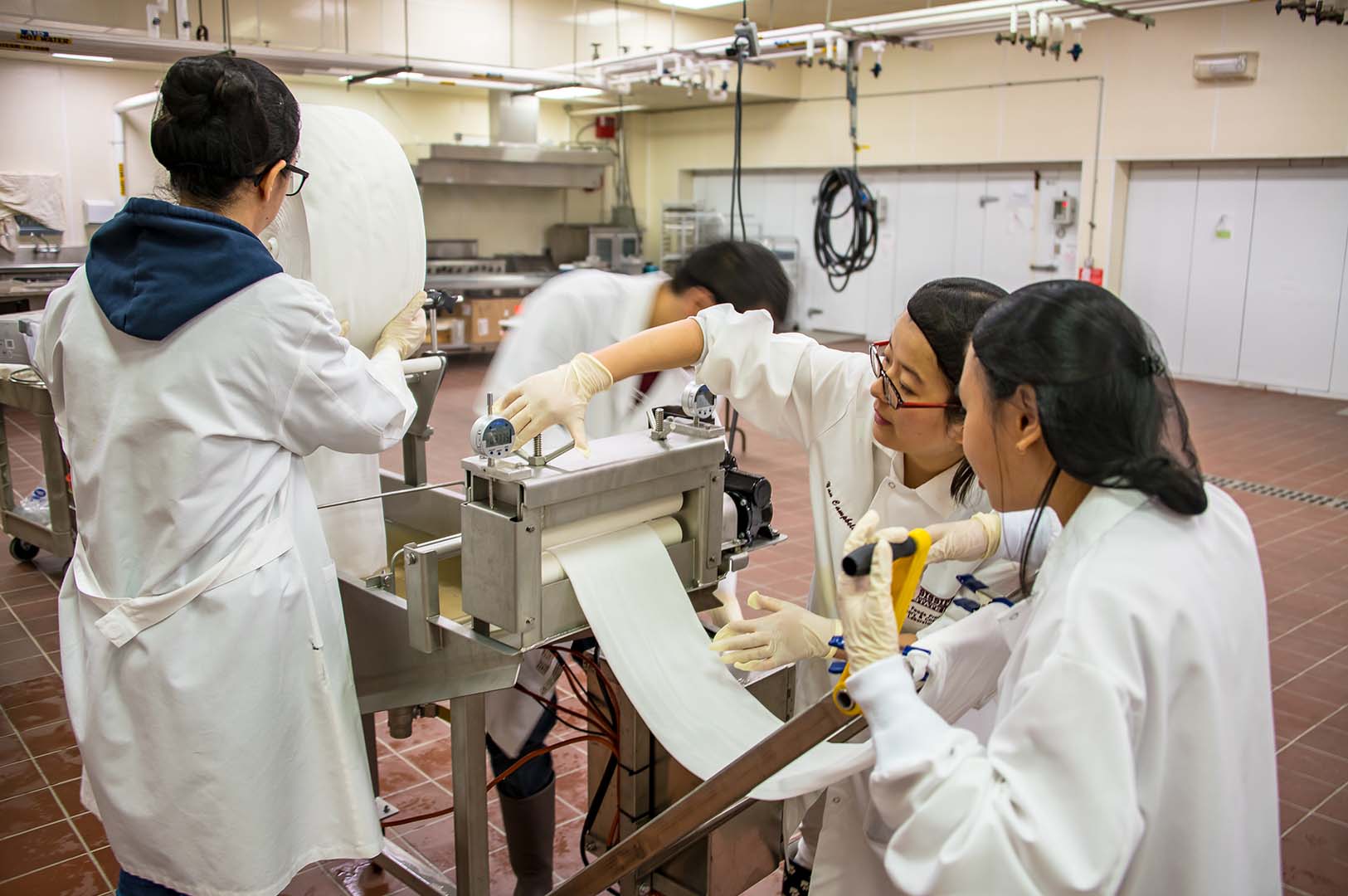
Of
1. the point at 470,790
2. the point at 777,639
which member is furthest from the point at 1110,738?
the point at 470,790

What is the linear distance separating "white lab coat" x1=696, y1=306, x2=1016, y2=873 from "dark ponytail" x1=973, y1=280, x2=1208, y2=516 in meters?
0.57

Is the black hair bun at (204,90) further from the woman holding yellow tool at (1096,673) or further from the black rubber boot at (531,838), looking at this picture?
the black rubber boot at (531,838)

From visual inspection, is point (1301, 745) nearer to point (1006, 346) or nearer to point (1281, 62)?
point (1006, 346)

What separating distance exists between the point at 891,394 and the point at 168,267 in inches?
39.7

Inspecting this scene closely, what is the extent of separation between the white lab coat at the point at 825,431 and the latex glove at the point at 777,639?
0.54 feet

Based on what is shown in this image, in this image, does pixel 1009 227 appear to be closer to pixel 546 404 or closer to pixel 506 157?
pixel 506 157

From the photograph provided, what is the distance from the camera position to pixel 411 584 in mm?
1464

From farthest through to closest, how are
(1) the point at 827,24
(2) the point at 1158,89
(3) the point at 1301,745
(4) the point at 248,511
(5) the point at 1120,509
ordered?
(2) the point at 1158,89 → (1) the point at 827,24 → (3) the point at 1301,745 → (4) the point at 248,511 → (5) the point at 1120,509

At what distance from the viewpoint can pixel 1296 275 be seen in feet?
25.1

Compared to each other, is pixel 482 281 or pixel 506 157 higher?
pixel 506 157

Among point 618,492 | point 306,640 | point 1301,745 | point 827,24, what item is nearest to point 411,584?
point 306,640

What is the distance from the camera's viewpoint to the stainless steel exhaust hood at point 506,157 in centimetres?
868

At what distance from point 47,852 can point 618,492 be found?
1.76 meters

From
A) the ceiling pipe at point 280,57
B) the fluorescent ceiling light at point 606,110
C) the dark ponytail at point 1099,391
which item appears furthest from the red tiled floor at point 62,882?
the fluorescent ceiling light at point 606,110
